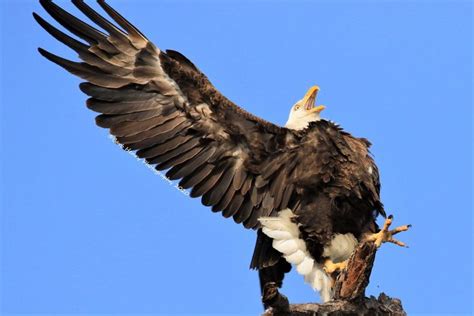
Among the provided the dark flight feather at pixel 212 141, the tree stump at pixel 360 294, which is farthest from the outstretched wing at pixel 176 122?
the tree stump at pixel 360 294

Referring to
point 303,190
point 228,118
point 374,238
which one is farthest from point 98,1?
point 374,238

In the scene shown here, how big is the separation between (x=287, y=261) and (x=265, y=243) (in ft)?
1.02

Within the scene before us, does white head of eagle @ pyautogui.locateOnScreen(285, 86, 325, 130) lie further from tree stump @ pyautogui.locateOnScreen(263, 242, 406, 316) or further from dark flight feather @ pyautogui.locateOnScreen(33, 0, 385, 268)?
tree stump @ pyautogui.locateOnScreen(263, 242, 406, 316)

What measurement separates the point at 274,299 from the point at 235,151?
2820mm

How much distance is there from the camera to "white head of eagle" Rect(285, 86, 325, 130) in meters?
9.60

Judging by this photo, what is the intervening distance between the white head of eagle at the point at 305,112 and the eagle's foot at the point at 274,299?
2.85 m

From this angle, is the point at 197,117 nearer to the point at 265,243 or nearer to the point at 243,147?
the point at 243,147

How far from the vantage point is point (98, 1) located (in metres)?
9.15

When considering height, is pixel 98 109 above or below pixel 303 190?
above

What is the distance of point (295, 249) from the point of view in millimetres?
8953

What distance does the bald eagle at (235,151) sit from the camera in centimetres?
894

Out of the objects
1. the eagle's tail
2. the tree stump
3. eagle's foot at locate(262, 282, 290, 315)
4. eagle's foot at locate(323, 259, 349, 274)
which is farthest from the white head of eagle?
eagle's foot at locate(262, 282, 290, 315)

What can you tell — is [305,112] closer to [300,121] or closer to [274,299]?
[300,121]

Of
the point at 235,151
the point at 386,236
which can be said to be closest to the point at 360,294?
the point at 386,236
